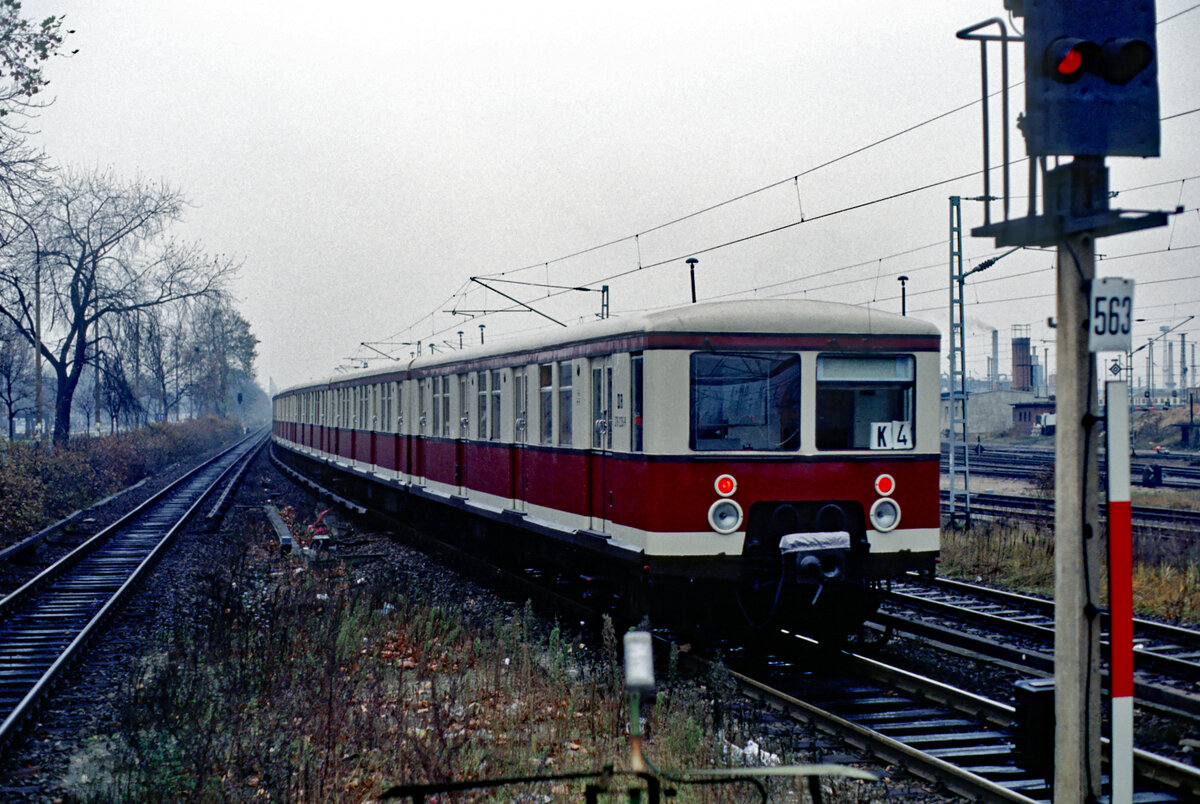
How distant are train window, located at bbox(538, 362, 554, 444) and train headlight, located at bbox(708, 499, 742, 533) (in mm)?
2784

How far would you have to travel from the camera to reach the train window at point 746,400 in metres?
8.66

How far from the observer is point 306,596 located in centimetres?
1127

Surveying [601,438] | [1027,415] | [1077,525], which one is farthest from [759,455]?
[1027,415]

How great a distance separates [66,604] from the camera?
12.5 m

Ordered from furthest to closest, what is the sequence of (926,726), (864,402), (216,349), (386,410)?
(216,349)
(386,410)
(864,402)
(926,726)

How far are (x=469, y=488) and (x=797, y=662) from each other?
6.40 metres

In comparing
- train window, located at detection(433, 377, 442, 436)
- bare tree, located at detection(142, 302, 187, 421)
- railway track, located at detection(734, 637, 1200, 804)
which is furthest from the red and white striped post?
bare tree, located at detection(142, 302, 187, 421)

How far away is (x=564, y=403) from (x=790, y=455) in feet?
9.03

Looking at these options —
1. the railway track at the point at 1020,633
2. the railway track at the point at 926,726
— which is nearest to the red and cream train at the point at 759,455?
the railway track at the point at 926,726

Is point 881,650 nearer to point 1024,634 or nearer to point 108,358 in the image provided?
point 1024,634

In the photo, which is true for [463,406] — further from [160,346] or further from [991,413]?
[991,413]

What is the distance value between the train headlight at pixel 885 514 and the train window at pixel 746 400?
2.77 ft

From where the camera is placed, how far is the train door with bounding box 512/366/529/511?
466 inches

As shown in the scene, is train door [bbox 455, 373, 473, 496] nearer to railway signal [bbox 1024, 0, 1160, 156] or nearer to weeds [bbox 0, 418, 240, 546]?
weeds [bbox 0, 418, 240, 546]
